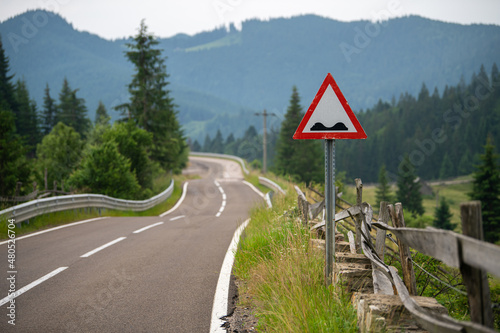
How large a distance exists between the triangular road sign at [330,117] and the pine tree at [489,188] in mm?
51668

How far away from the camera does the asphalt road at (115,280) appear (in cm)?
445

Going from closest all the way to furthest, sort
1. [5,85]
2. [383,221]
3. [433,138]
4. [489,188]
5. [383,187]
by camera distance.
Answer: [383,221] → [489,188] → [5,85] → [383,187] → [433,138]

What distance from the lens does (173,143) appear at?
132ft

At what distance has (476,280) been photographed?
7.36ft

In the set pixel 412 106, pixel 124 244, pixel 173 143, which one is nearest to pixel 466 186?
pixel 412 106

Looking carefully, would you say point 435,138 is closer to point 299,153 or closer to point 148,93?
point 299,153

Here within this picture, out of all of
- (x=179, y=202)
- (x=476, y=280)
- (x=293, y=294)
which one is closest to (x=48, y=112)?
(x=179, y=202)

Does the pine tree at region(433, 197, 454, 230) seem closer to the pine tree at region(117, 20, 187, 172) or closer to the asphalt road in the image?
the pine tree at region(117, 20, 187, 172)

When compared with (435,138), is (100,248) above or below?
A: below

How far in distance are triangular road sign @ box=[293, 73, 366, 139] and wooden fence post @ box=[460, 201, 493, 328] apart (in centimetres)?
242

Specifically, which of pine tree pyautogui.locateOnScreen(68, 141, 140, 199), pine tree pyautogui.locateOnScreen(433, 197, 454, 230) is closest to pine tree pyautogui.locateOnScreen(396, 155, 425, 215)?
pine tree pyautogui.locateOnScreen(433, 197, 454, 230)

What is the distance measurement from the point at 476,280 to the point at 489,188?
55.5 m

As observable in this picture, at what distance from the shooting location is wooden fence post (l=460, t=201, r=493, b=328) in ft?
7.30

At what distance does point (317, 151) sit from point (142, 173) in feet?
115
